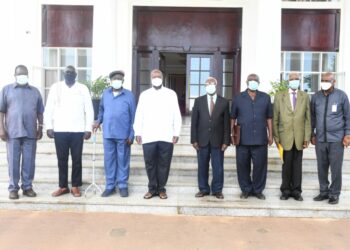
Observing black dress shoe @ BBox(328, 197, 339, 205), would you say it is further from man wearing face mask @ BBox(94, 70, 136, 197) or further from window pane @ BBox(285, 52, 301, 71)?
window pane @ BBox(285, 52, 301, 71)

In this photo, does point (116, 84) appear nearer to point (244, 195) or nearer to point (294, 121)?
point (244, 195)

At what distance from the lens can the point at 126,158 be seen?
221 inches

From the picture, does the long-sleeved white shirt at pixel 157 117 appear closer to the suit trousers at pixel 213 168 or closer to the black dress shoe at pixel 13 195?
the suit trousers at pixel 213 168

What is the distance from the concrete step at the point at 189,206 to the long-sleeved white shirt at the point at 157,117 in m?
0.83

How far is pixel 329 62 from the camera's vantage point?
30.3 ft

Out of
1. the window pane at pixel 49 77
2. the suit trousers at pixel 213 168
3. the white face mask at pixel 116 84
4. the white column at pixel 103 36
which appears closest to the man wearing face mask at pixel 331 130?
the suit trousers at pixel 213 168

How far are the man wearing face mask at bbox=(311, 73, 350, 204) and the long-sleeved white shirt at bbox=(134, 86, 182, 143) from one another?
72.2 inches

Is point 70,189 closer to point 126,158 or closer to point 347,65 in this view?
point 126,158

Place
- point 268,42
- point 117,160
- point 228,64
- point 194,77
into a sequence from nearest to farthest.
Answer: point 117,160, point 268,42, point 228,64, point 194,77

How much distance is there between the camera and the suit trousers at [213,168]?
555 cm

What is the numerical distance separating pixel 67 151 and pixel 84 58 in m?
4.16

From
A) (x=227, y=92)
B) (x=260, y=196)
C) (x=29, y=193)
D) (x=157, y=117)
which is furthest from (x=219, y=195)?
(x=227, y=92)

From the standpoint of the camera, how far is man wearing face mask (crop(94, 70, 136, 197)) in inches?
217

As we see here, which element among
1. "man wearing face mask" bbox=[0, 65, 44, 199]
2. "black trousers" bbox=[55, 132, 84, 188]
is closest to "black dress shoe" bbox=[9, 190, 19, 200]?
"man wearing face mask" bbox=[0, 65, 44, 199]
